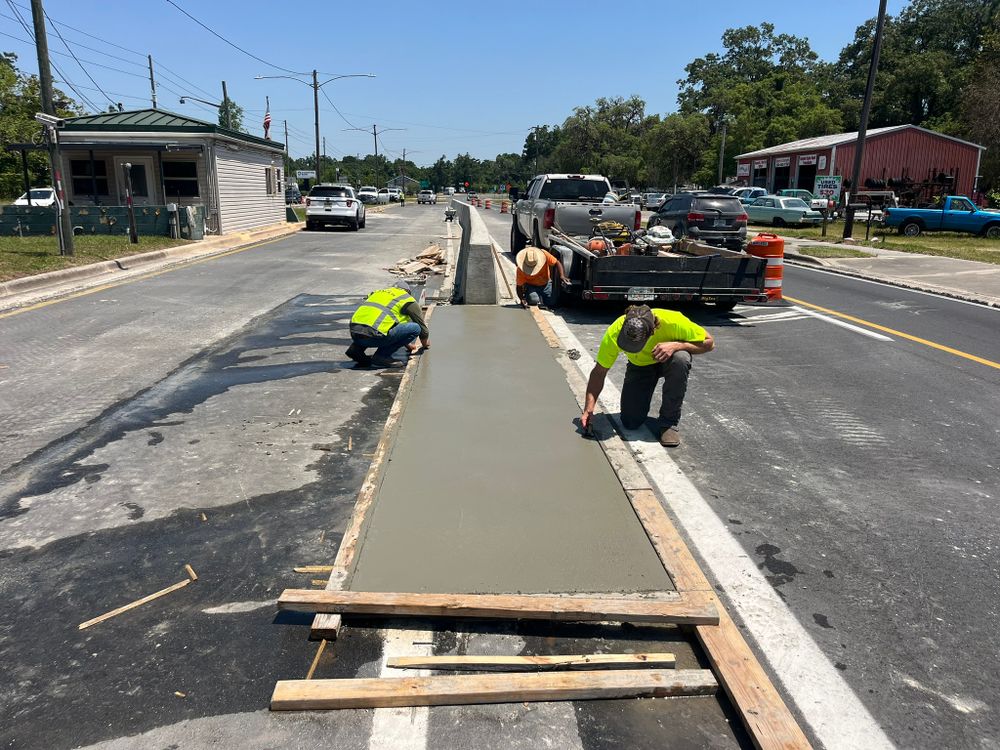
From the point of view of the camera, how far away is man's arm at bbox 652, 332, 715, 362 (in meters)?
5.35

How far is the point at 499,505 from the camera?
4.27m

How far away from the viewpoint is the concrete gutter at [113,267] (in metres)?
12.4

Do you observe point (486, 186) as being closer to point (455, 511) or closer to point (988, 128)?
point (988, 128)

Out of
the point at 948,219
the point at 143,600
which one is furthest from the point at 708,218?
the point at 143,600

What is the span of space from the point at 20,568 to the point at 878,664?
4014mm

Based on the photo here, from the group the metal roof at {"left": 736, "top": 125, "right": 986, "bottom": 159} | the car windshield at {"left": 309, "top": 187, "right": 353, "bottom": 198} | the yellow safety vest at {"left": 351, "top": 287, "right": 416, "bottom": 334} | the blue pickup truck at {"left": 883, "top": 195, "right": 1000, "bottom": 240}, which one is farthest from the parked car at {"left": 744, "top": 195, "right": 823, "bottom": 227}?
the yellow safety vest at {"left": 351, "top": 287, "right": 416, "bottom": 334}

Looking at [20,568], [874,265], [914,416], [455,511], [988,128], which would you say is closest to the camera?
[20,568]

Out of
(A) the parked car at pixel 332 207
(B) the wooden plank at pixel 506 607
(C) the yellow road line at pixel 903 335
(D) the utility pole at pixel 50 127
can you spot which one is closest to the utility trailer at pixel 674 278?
(C) the yellow road line at pixel 903 335

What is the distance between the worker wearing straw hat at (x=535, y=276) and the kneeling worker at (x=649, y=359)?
551 cm

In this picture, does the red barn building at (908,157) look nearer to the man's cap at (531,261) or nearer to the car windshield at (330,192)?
the car windshield at (330,192)

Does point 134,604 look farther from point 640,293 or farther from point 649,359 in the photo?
point 640,293

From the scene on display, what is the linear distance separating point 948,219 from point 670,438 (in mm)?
26608

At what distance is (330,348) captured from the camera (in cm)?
880

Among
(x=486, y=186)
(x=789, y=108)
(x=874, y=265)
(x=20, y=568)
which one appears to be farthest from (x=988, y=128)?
(x=486, y=186)
